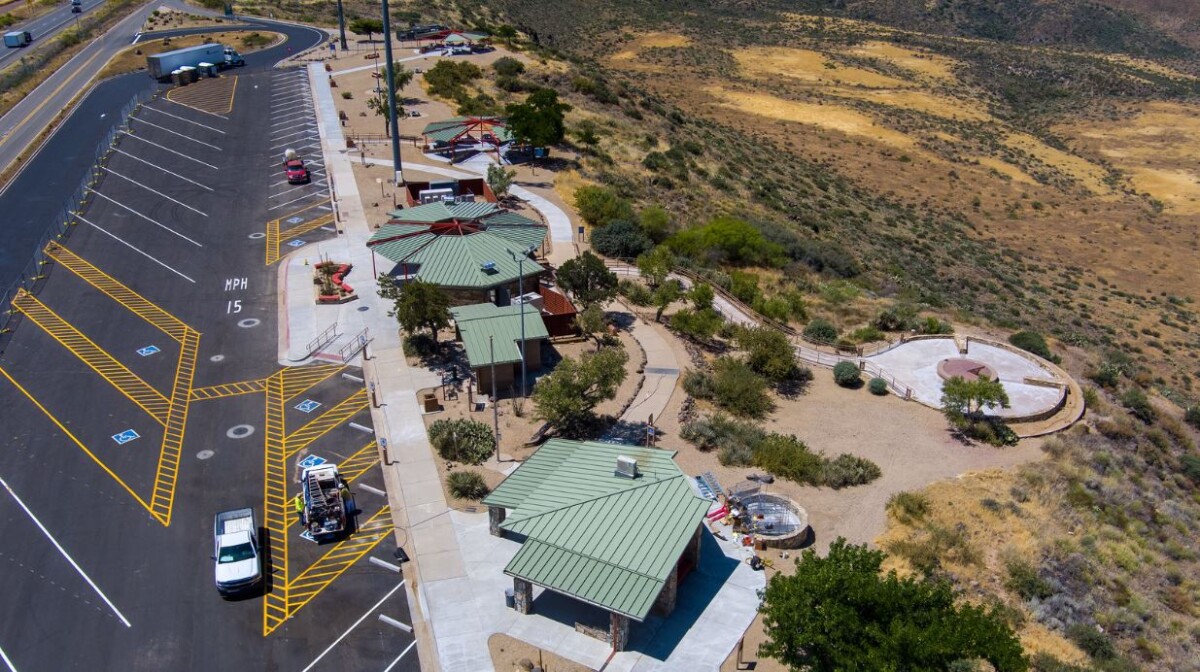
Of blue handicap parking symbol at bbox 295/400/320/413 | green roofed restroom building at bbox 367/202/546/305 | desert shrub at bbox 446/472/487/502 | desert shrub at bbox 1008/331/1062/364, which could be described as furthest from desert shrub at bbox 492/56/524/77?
desert shrub at bbox 446/472/487/502

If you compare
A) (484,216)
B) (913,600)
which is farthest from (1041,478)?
(484,216)

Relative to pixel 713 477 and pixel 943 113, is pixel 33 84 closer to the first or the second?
pixel 713 477

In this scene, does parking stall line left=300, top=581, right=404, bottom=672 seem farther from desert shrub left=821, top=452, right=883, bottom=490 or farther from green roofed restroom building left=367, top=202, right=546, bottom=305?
green roofed restroom building left=367, top=202, right=546, bottom=305

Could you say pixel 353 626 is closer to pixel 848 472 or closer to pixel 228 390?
pixel 228 390

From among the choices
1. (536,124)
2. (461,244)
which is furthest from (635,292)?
(536,124)

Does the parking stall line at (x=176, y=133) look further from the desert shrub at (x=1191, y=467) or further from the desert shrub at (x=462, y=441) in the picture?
the desert shrub at (x=1191, y=467)

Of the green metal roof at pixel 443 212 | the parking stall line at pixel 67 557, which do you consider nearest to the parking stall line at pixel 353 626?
the parking stall line at pixel 67 557

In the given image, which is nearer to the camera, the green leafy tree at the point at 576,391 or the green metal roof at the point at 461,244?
the green leafy tree at the point at 576,391
